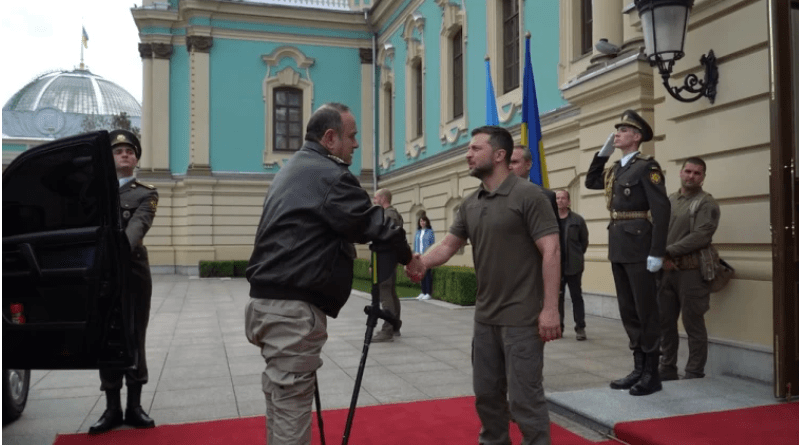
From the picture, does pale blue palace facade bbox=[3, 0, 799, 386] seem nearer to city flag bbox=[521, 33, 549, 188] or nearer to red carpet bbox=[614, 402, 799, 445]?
red carpet bbox=[614, 402, 799, 445]

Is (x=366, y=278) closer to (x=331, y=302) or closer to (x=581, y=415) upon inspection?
(x=581, y=415)

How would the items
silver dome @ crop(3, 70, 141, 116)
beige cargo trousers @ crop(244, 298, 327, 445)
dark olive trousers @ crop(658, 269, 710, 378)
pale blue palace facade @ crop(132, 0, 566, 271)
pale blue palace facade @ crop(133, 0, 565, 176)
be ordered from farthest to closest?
silver dome @ crop(3, 70, 141, 116)
pale blue palace facade @ crop(132, 0, 566, 271)
pale blue palace facade @ crop(133, 0, 565, 176)
dark olive trousers @ crop(658, 269, 710, 378)
beige cargo trousers @ crop(244, 298, 327, 445)

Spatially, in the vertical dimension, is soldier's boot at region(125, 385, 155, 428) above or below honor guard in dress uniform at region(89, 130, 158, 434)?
below

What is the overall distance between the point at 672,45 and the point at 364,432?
420 cm

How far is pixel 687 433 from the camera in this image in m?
4.07

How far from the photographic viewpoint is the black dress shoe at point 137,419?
4.63 metres

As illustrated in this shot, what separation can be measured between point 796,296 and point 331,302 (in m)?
3.57

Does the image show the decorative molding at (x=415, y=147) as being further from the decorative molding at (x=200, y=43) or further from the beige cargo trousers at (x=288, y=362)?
the beige cargo trousers at (x=288, y=362)

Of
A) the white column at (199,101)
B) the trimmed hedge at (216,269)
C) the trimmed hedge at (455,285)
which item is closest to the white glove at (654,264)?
the trimmed hedge at (455,285)

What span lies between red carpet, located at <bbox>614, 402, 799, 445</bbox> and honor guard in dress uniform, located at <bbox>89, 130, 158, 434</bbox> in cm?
324

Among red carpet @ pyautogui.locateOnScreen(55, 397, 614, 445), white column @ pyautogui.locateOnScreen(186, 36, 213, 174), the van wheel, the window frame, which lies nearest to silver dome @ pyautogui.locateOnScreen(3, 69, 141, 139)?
white column @ pyautogui.locateOnScreen(186, 36, 213, 174)

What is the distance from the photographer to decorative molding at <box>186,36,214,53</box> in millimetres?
23953

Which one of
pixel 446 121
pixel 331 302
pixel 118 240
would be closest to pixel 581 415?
pixel 331 302

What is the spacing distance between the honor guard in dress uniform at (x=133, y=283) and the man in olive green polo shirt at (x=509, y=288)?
202cm
